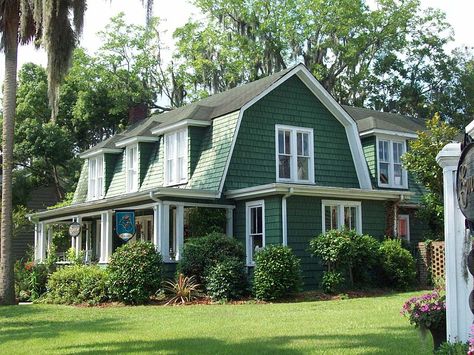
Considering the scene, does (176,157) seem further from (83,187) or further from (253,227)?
(83,187)

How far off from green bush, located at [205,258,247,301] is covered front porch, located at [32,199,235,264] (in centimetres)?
179

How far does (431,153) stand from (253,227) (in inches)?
239

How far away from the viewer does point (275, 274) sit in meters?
16.2

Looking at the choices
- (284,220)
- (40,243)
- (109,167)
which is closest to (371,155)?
(284,220)

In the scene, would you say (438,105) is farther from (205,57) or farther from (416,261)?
(416,261)

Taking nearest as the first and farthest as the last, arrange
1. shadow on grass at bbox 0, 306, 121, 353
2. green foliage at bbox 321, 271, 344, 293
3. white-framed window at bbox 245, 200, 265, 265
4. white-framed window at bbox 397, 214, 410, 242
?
1. shadow on grass at bbox 0, 306, 121, 353
2. green foliage at bbox 321, 271, 344, 293
3. white-framed window at bbox 245, 200, 265, 265
4. white-framed window at bbox 397, 214, 410, 242

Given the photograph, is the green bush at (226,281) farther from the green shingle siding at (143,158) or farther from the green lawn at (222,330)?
the green shingle siding at (143,158)

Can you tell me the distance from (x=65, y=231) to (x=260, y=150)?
1237 cm

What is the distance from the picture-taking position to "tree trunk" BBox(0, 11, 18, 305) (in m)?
17.3

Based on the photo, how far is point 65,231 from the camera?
28.7m

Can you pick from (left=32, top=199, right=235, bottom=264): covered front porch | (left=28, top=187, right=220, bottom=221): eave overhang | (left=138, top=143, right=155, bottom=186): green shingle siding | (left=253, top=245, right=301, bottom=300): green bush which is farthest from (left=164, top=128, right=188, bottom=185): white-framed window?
(left=253, top=245, right=301, bottom=300): green bush

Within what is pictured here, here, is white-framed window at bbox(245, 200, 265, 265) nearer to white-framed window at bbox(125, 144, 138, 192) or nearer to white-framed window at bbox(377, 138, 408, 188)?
white-framed window at bbox(377, 138, 408, 188)

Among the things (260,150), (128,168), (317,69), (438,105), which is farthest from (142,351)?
(438,105)

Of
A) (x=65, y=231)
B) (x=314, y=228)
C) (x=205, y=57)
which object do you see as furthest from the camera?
(x=205, y=57)
